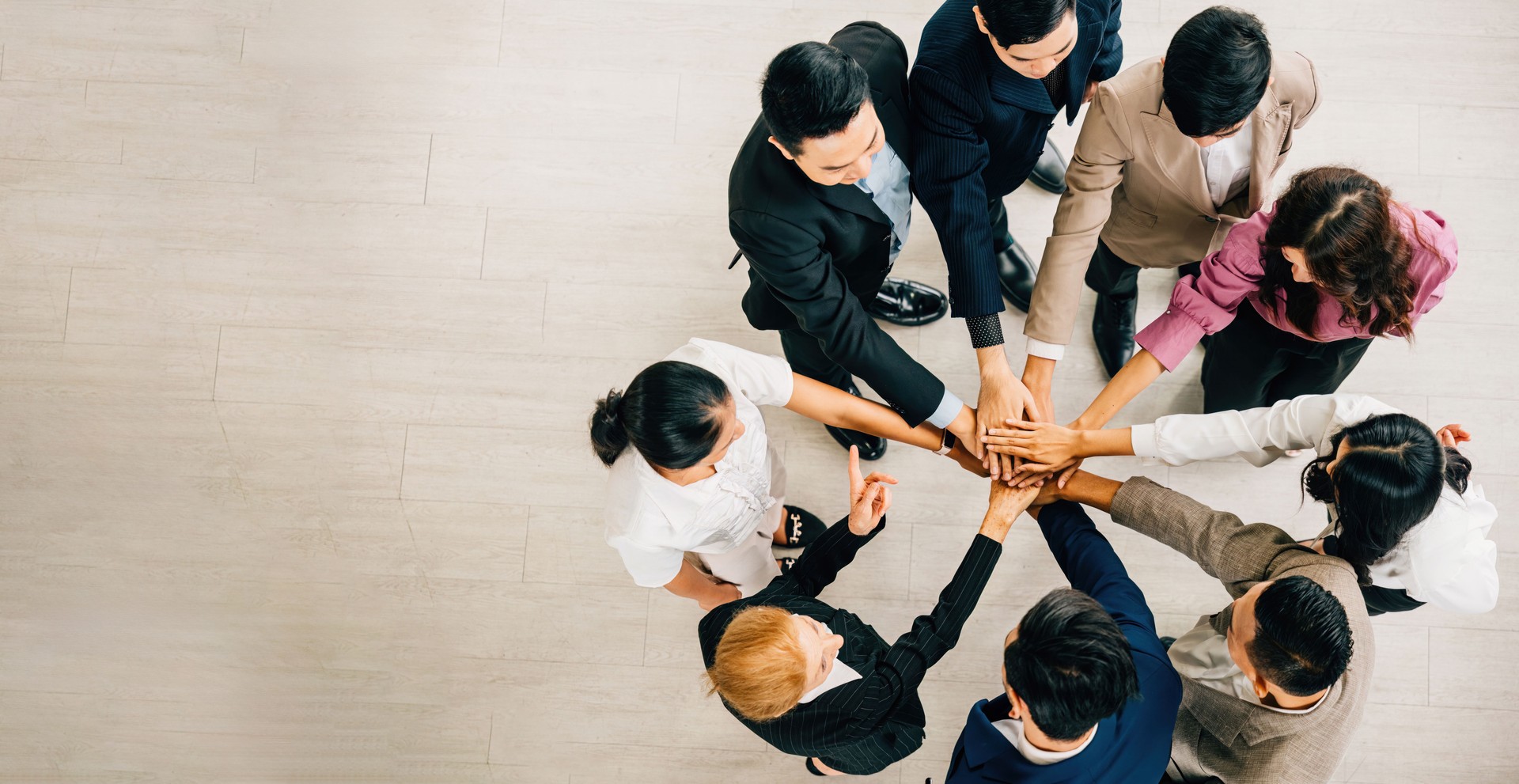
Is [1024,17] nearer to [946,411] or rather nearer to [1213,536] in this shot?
[946,411]

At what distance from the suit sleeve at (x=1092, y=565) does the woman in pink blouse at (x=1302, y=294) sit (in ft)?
0.85

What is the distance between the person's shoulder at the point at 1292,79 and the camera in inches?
74.6

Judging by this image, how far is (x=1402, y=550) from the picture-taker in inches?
69.1

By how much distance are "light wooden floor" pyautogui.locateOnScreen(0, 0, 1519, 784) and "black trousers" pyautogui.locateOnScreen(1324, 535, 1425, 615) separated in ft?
2.58

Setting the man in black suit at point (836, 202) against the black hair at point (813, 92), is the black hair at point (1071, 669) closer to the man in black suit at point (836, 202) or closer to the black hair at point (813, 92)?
the man in black suit at point (836, 202)

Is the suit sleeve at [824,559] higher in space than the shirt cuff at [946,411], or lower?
lower

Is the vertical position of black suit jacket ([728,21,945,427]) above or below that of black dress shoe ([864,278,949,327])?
above

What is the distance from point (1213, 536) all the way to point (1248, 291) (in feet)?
1.84

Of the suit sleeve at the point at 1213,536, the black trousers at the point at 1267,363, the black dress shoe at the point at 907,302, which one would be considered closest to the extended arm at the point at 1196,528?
the suit sleeve at the point at 1213,536

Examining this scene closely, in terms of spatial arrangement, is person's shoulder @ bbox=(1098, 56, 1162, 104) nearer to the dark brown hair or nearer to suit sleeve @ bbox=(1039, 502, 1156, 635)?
the dark brown hair

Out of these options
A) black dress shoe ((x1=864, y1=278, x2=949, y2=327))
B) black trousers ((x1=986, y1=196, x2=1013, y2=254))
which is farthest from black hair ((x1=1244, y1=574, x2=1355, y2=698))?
black dress shoe ((x1=864, y1=278, x2=949, y2=327))

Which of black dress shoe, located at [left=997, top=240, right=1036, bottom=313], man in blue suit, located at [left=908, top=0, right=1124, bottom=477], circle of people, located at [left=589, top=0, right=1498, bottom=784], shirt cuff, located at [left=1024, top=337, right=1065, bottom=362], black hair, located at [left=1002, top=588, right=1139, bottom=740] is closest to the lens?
black hair, located at [left=1002, top=588, right=1139, bottom=740]

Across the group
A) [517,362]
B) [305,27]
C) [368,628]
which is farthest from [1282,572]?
[305,27]

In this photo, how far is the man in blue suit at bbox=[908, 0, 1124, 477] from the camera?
1.82 m
